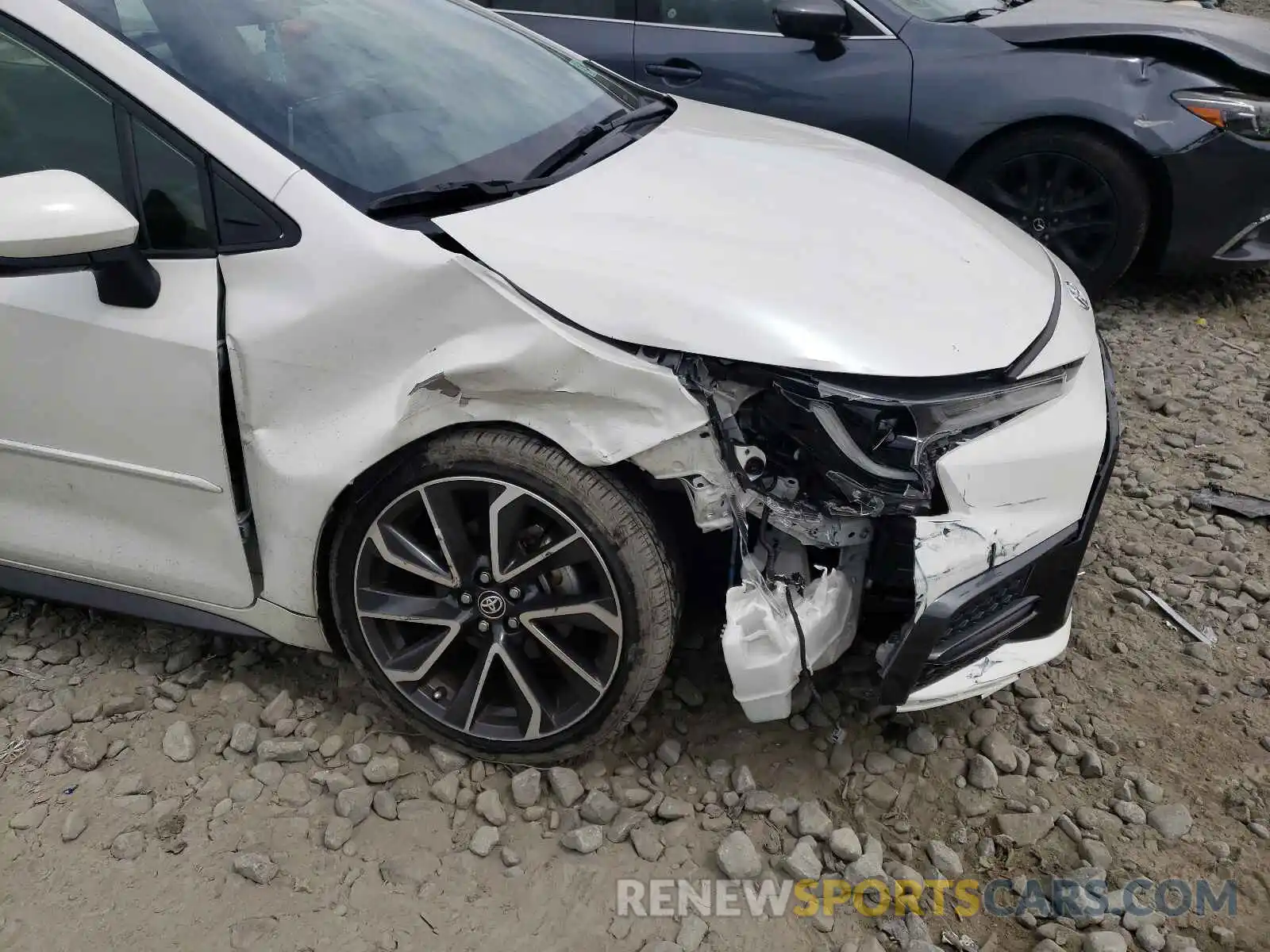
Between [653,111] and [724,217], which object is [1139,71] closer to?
[653,111]

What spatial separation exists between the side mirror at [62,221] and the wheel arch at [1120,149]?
349 centimetres

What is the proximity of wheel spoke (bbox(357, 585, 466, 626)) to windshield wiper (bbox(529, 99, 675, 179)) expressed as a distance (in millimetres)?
949

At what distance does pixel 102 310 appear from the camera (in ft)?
6.36

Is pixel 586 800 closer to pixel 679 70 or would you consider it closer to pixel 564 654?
pixel 564 654

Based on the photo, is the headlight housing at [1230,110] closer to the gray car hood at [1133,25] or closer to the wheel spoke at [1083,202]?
the gray car hood at [1133,25]

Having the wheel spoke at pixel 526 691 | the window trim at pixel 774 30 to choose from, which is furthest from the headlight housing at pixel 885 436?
the window trim at pixel 774 30

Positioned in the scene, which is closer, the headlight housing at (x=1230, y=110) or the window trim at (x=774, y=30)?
the headlight housing at (x=1230, y=110)

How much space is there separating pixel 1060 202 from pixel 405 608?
3.46m

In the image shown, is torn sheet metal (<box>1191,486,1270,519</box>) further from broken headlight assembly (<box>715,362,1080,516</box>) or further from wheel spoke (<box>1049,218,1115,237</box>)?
broken headlight assembly (<box>715,362,1080,516</box>)

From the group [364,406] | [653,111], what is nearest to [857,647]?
[364,406]

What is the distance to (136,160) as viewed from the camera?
1935 millimetres

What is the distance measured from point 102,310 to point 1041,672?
2295 mm

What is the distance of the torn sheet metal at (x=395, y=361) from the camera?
181cm

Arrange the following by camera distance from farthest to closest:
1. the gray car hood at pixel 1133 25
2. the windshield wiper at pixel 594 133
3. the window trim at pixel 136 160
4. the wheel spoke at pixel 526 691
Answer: the gray car hood at pixel 1133 25
the windshield wiper at pixel 594 133
the wheel spoke at pixel 526 691
the window trim at pixel 136 160
